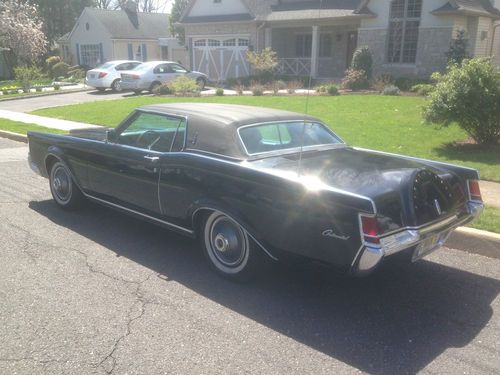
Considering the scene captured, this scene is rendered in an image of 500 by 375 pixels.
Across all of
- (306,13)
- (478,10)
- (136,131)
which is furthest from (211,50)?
(136,131)

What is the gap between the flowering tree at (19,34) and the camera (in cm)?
3544

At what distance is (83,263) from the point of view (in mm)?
4613

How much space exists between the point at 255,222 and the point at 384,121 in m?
8.71

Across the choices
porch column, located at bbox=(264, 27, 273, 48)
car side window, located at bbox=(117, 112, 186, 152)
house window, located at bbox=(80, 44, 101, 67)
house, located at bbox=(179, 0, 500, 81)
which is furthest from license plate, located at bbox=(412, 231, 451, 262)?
house window, located at bbox=(80, 44, 101, 67)

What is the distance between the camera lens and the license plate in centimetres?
367

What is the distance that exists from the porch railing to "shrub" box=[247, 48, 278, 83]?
4.82 feet

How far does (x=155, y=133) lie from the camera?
514cm

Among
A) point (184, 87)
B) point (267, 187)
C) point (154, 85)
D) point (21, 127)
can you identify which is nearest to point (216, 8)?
point (154, 85)

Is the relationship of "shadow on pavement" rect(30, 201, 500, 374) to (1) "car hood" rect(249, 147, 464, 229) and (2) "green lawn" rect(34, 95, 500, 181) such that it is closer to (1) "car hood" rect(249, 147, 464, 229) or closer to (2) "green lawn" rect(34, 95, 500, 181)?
(1) "car hood" rect(249, 147, 464, 229)

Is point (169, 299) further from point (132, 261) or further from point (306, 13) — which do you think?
point (306, 13)

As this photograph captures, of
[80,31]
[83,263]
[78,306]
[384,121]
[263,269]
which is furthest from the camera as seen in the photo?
[80,31]

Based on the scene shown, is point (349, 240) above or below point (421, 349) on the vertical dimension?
above

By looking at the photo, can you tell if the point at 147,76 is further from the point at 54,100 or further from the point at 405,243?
the point at 405,243

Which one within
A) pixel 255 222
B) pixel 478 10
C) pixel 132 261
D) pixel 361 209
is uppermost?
pixel 478 10
